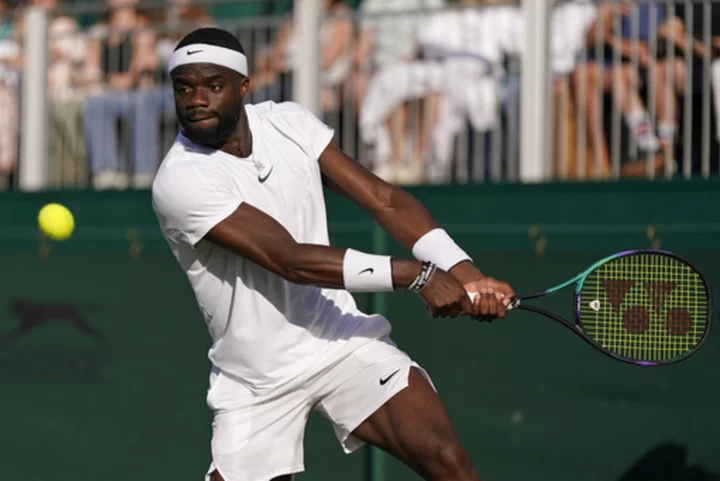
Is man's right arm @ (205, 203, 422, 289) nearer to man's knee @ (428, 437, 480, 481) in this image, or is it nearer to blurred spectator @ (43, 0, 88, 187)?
man's knee @ (428, 437, 480, 481)

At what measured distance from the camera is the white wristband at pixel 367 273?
4.65m

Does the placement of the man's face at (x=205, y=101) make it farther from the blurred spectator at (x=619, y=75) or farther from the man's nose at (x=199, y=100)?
the blurred spectator at (x=619, y=75)

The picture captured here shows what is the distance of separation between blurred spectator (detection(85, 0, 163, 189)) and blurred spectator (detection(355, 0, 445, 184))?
1452mm

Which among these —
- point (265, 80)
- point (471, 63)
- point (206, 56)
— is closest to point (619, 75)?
point (471, 63)

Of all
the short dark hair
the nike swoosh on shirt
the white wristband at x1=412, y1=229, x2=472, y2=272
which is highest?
the short dark hair

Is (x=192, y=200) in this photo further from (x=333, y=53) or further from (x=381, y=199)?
(x=333, y=53)

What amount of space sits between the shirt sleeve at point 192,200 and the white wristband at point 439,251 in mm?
717

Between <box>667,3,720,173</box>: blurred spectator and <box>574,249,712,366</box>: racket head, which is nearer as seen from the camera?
<box>574,249,712,366</box>: racket head

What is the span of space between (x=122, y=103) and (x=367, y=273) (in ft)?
14.7

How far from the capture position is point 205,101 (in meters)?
4.83

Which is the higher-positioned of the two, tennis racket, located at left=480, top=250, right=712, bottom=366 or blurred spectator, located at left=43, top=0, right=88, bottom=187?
blurred spectator, located at left=43, top=0, right=88, bottom=187

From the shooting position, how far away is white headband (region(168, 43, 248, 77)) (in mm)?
4863

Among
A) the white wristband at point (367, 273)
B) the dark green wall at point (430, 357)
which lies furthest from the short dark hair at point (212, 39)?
the dark green wall at point (430, 357)

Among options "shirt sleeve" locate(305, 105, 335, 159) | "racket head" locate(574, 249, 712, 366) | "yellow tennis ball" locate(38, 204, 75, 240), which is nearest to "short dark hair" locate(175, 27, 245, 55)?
"shirt sleeve" locate(305, 105, 335, 159)
